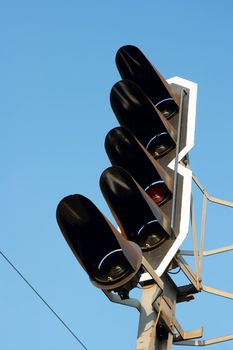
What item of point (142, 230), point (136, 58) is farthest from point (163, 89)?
point (142, 230)

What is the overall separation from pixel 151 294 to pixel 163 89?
3586 mm

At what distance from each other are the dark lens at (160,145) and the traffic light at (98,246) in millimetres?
2729

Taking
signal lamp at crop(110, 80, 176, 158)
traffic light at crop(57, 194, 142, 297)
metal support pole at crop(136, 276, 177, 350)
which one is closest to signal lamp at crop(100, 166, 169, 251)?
metal support pole at crop(136, 276, 177, 350)

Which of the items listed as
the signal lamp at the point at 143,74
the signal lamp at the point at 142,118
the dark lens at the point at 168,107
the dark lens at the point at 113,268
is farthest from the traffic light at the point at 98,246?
the dark lens at the point at 168,107

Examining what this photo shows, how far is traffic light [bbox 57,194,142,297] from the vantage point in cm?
702

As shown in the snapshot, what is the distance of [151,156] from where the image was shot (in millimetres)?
8836

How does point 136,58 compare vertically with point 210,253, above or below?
above

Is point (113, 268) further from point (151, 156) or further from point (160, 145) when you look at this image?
point (160, 145)

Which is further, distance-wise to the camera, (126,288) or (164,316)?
(164,316)

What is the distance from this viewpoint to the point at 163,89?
10.4 metres

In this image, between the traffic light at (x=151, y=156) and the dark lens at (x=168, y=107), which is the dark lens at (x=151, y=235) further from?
the dark lens at (x=168, y=107)

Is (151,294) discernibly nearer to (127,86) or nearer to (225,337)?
(225,337)

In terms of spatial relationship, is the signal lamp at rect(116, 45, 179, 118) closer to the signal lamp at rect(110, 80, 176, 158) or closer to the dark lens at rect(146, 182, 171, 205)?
the signal lamp at rect(110, 80, 176, 158)

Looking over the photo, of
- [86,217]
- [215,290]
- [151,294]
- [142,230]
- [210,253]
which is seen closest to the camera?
[86,217]
